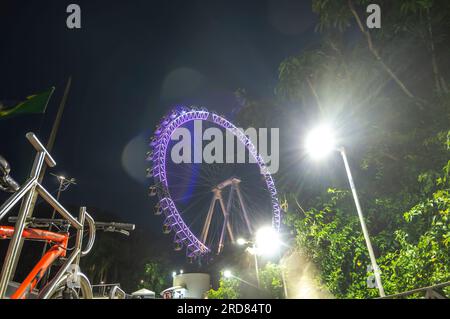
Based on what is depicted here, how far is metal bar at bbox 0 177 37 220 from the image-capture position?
6.18 ft

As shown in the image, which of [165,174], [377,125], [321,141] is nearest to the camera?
[321,141]

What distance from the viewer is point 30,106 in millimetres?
3863

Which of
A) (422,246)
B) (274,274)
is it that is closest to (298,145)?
(422,246)

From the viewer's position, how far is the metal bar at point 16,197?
6.18ft

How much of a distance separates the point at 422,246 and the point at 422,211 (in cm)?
139

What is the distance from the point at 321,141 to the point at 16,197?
29.6 ft

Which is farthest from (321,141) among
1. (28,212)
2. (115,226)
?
(28,212)

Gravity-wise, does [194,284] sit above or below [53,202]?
above

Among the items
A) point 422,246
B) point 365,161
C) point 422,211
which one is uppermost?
point 365,161

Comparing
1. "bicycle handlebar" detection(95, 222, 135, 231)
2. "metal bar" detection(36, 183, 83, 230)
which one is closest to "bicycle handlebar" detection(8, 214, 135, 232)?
"bicycle handlebar" detection(95, 222, 135, 231)

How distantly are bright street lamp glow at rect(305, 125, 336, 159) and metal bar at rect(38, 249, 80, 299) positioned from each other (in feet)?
27.2

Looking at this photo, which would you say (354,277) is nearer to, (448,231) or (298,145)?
(448,231)

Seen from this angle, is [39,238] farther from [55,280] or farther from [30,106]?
[30,106]
